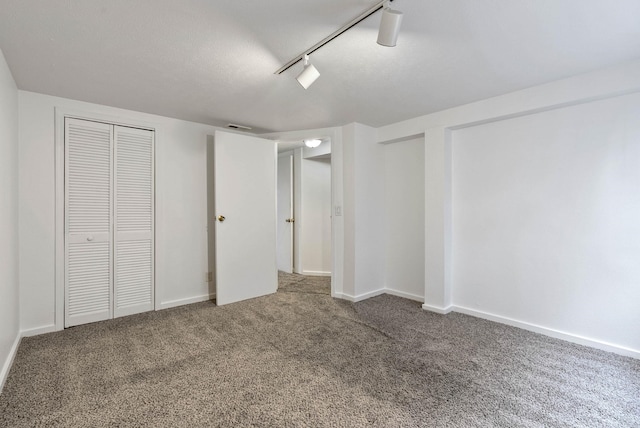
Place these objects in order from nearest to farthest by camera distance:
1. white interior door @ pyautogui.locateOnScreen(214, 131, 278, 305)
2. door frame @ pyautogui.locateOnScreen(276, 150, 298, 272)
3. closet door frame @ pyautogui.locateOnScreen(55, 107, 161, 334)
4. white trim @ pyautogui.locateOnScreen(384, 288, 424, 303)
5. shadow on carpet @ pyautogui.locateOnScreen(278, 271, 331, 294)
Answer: closet door frame @ pyautogui.locateOnScreen(55, 107, 161, 334) < white interior door @ pyautogui.locateOnScreen(214, 131, 278, 305) < white trim @ pyautogui.locateOnScreen(384, 288, 424, 303) < shadow on carpet @ pyautogui.locateOnScreen(278, 271, 331, 294) < door frame @ pyautogui.locateOnScreen(276, 150, 298, 272)

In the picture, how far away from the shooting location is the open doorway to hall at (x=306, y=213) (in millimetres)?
5082

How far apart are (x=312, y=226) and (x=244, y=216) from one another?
66.1 inches

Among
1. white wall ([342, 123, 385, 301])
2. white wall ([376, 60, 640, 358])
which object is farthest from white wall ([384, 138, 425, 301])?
white wall ([376, 60, 640, 358])

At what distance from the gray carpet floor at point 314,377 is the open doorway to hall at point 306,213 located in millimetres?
2195

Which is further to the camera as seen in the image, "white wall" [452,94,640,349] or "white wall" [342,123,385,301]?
"white wall" [342,123,385,301]

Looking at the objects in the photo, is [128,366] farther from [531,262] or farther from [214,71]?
[531,262]

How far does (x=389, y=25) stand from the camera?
1520 millimetres

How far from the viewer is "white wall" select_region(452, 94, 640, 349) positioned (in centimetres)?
227

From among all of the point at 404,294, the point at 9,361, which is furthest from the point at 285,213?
the point at 9,361

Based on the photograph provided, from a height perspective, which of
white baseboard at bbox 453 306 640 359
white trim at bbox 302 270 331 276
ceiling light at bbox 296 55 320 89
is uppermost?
ceiling light at bbox 296 55 320 89

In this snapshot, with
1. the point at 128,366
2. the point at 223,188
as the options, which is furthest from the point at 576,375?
the point at 223,188

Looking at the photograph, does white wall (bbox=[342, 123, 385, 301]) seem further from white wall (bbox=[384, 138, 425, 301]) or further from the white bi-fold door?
the white bi-fold door

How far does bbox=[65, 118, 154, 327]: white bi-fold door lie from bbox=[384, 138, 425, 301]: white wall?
2.74m

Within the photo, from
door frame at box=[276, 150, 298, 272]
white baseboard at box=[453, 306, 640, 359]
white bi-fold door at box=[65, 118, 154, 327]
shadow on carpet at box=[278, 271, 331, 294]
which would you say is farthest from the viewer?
door frame at box=[276, 150, 298, 272]
